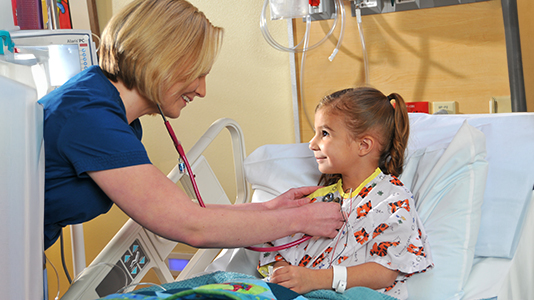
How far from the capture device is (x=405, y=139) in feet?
4.44

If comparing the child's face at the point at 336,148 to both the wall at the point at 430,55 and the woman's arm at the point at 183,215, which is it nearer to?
the woman's arm at the point at 183,215

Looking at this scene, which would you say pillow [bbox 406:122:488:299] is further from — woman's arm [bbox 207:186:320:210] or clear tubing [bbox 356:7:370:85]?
clear tubing [bbox 356:7:370:85]

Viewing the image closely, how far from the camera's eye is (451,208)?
1.23 metres

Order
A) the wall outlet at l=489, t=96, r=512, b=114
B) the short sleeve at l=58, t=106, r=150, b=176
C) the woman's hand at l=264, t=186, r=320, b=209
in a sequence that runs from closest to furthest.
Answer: the short sleeve at l=58, t=106, r=150, b=176, the woman's hand at l=264, t=186, r=320, b=209, the wall outlet at l=489, t=96, r=512, b=114

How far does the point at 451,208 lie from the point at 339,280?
0.38m

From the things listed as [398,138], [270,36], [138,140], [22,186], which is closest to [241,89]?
[270,36]

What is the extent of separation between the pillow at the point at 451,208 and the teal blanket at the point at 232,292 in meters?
0.21

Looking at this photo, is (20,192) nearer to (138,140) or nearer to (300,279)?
(138,140)

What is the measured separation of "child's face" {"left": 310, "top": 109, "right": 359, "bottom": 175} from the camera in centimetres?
132

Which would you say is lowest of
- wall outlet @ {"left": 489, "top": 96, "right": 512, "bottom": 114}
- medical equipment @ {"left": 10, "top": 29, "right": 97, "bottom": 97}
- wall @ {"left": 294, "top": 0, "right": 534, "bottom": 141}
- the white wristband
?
the white wristband

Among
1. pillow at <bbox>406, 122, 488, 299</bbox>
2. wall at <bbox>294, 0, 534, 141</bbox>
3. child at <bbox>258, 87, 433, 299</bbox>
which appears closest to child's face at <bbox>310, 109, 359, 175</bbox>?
child at <bbox>258, 87, 433, 299</bbox>

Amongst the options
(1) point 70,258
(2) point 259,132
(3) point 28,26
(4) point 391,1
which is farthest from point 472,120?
(1) point 70,258

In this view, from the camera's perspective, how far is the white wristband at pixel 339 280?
112 centimetres

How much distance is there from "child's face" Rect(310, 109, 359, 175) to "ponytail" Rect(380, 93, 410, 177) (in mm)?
116
